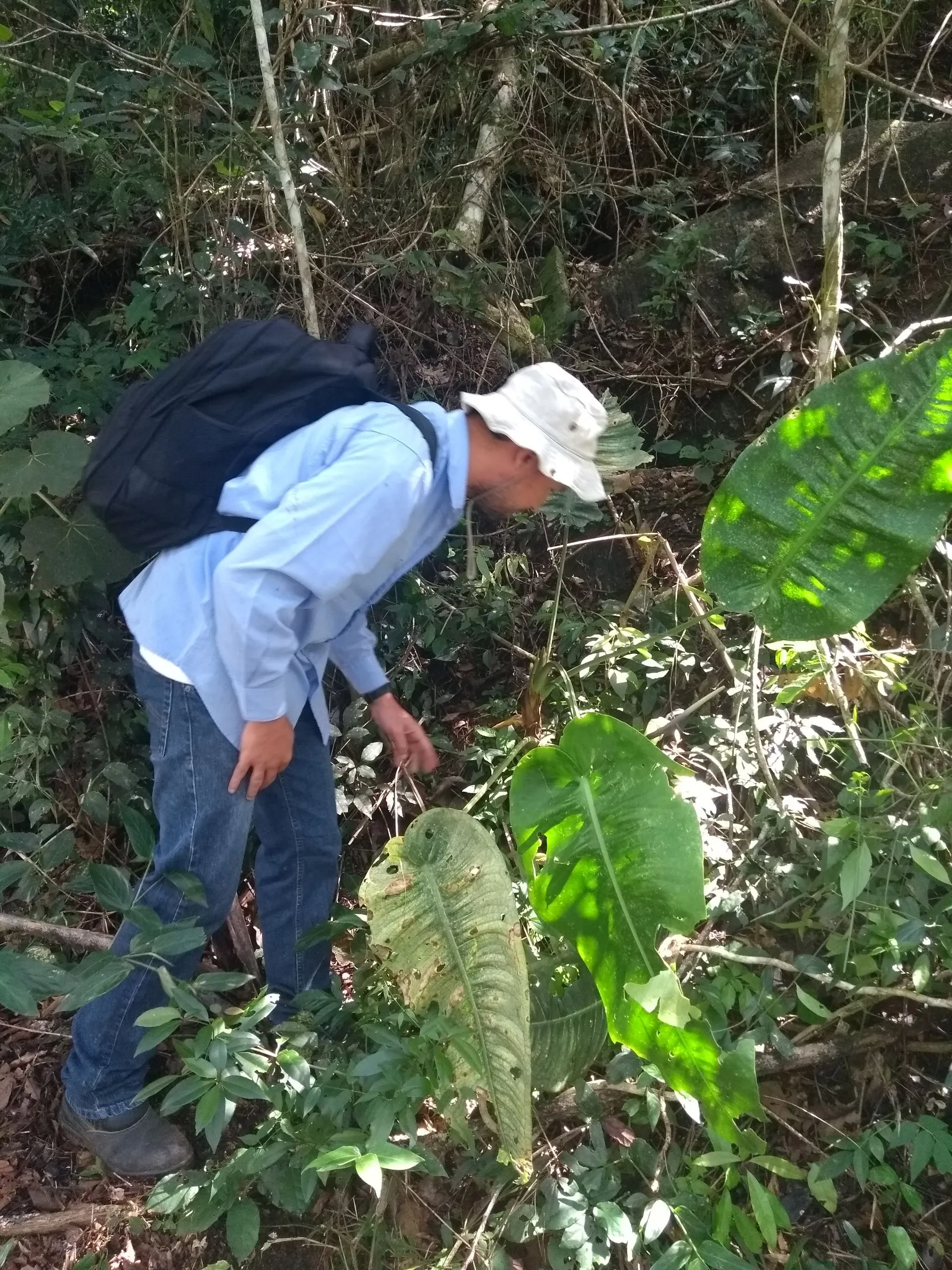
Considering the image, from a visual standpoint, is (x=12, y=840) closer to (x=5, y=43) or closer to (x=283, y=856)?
(x=283, y=856)

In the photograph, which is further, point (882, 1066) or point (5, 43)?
point (5, 43)

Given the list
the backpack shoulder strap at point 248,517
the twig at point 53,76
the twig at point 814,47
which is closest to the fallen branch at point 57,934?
the backpack shoulder strap at point 248,517

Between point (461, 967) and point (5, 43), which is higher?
point (5, 43)

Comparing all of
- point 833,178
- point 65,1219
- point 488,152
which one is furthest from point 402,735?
point 488,152

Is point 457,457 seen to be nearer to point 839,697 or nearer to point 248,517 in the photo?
point 248,517

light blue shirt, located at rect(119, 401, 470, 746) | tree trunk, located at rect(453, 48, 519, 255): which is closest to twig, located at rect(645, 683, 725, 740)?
light blue shirt, located at rect(119, 401, 470, 746)

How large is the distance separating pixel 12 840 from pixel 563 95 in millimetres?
2896

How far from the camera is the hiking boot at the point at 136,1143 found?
1673 mm

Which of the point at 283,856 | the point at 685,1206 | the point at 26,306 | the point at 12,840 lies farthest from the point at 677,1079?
the point at 26,306

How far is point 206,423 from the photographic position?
1.32m

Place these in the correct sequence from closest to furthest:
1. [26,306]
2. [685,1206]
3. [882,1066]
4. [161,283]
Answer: [685,1206]
[882,1066]
[161,283]
[26,306]

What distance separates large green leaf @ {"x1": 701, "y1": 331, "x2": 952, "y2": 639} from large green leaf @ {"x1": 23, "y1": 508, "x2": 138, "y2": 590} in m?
1.34

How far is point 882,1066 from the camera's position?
186 centimetres

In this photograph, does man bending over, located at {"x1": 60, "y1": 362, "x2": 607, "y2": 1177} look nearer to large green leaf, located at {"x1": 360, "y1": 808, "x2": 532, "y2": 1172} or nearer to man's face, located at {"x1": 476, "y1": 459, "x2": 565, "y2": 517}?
man's face, located at {"x1": 476, "y1": 459, "x2": 565, "y2": 517}
